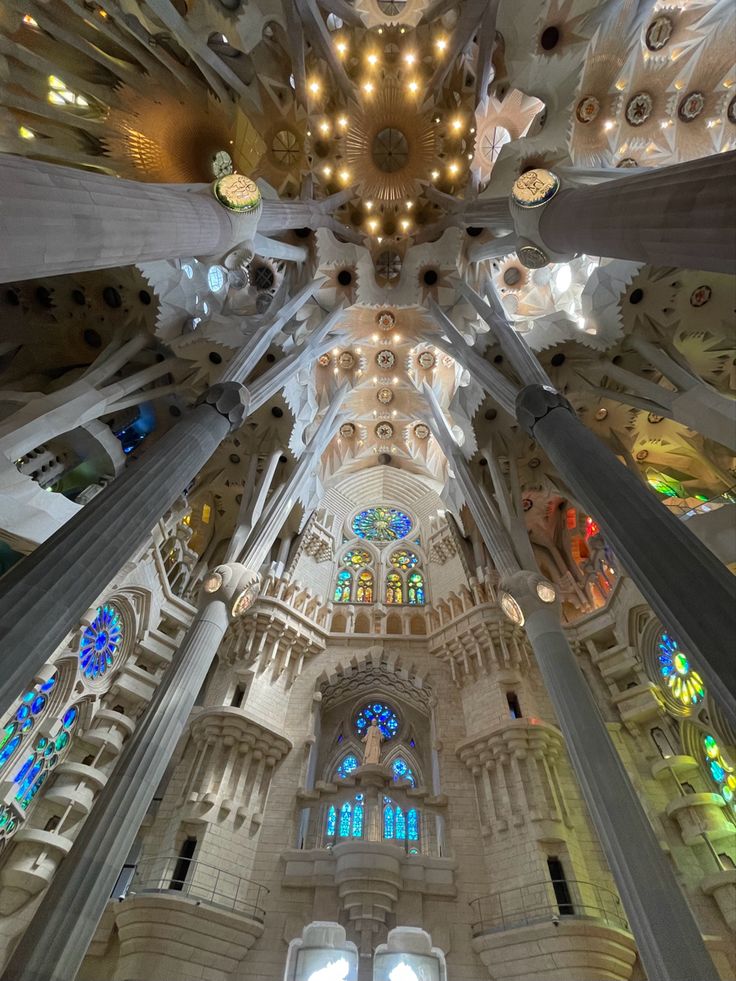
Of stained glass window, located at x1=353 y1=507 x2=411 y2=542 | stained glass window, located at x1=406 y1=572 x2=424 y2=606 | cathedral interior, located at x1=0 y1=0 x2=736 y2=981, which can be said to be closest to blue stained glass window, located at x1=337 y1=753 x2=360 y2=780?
cathedral interior, located at x1=0 y1=0 x2=736 y2=981

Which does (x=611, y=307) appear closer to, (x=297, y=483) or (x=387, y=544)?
(x=297, y=483)

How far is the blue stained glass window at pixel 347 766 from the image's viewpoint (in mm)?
13500

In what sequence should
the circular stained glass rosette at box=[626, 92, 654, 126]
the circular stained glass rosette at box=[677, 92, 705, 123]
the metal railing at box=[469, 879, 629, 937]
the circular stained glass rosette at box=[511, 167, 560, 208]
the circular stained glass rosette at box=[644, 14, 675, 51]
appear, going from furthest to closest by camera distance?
the circular stained glass rosette at box=[677, 92, 705, 123], the circular stained glass rosette at box=[626, 92, 654, 126], the circular stained glass rosette at box=[644, 14, 675, 51], the metal railing at box=[469, 879, 629, 937], the circular stained glass rosette at box=[511, 167, 560, 208]

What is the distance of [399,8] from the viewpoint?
49.4 ft

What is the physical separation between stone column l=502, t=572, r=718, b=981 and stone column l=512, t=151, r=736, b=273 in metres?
7.30

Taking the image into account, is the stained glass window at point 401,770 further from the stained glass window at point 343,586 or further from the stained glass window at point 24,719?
the stained glass window at point 24,719

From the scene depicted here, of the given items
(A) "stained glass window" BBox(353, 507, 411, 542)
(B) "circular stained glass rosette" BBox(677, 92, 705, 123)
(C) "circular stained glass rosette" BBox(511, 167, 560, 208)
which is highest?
(B) "circular stained glass rosette" BBox(677, 92, 705, 123)

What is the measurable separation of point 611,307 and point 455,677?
11.0 metres

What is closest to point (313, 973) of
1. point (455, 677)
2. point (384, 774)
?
point (384, 774)

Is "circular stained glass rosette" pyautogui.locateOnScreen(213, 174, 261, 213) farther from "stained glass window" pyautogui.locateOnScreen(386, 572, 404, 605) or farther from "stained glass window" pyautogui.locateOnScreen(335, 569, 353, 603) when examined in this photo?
"stained glass window" pyautogui.locateOnScreen(386, 572, 404, 605)

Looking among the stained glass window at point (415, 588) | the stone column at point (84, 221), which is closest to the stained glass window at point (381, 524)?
the stained glass window at point (415, 588)

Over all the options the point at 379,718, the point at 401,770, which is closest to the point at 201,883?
the point at 401,770

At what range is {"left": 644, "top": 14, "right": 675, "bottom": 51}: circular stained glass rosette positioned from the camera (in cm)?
1211

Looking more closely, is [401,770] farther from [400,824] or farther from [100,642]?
[100,642]
